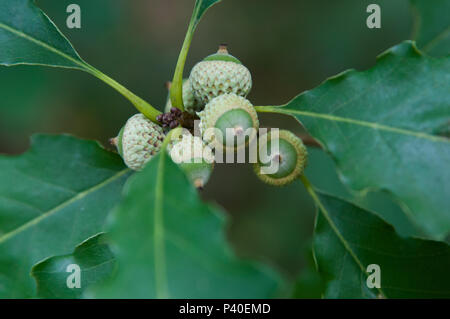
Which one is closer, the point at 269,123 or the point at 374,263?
the point at 374,263

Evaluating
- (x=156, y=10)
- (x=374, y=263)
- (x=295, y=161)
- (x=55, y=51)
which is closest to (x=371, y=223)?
(x=374, y=263)

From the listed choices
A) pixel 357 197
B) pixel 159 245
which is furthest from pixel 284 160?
pixel 357 197

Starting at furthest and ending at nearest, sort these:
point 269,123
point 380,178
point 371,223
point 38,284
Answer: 1. point 269,123
2. point 371,223
3. point 38,284
4. point 380,178

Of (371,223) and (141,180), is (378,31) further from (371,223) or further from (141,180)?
(141,180)

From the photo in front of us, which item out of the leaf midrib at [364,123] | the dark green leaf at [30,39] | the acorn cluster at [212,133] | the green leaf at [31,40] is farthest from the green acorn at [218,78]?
the dark green leaf at [30,39]

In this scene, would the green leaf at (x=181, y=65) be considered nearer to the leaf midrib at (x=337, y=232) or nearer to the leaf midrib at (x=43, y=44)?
the leaf midrib at (x=43, y=44)

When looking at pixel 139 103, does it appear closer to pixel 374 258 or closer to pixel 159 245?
pixel 159 245

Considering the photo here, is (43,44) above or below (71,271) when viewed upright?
above

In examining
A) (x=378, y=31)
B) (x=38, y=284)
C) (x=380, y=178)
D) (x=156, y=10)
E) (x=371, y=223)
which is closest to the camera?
(x=380, y=178)
